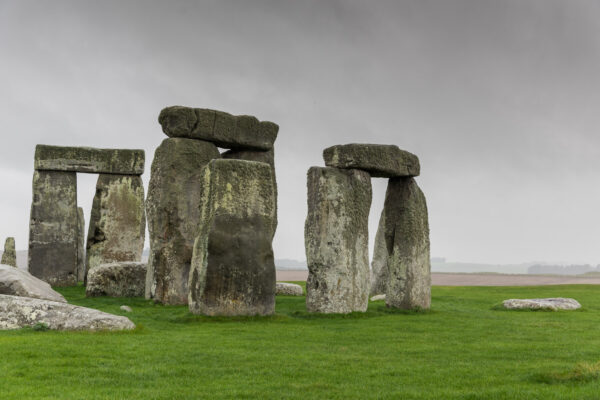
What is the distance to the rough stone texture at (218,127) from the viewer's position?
15.6 meters

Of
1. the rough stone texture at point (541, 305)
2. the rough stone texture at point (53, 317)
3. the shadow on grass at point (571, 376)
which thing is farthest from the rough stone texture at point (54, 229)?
the shadow on grass at point (571, 376)

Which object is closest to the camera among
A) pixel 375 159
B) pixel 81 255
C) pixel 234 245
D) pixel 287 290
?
pixel 234 245

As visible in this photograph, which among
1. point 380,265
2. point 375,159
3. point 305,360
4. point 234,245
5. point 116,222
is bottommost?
point 305,360

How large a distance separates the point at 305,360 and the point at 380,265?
12.0 meters

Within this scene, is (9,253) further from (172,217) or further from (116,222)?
(172,217)

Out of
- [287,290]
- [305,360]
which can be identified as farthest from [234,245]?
[287,290]

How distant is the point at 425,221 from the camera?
1434 centimetres

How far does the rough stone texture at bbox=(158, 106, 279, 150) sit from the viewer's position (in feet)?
51.2

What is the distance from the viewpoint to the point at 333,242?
12.6 m

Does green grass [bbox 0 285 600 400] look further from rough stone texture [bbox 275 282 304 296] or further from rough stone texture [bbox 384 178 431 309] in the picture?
rough stone texture [bbox 275 282 304 296]

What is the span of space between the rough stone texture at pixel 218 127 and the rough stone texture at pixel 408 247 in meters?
4.66

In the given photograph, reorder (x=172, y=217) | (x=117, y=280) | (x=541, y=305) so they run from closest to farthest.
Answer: (x=541, y=305) < (x=172, y=217) < (x=117, y=280)

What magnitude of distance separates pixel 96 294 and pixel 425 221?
8.47m

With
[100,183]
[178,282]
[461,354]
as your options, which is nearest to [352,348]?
[461,354]
